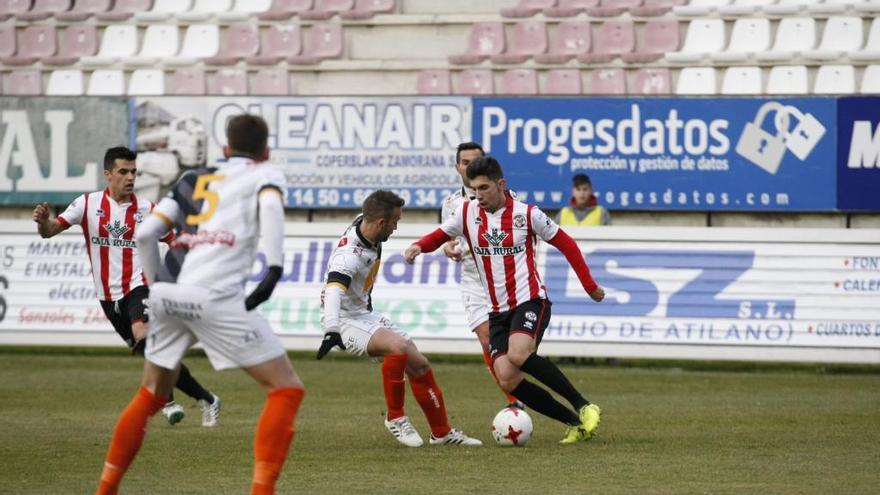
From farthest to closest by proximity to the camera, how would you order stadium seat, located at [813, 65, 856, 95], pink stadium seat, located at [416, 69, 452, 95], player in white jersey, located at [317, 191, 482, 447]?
1. pink stadium seat, located at [416, 69, 452, 95]
2. stadium seat, located at [813, 65, 856, 95]
3. player in white jersey, located at [317, 191, 482, 447]

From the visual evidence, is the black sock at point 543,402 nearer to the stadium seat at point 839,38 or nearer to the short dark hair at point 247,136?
the short dark hair at point 247,136

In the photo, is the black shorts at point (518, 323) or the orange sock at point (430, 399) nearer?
the orange sock at point (430, 399)

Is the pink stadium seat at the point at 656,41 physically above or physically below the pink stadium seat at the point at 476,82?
above

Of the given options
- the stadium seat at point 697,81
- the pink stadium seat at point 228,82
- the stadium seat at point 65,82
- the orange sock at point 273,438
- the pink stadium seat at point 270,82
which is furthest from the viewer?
the stadium seat at point 65,82

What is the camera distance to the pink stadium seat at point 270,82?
24172 millimetres

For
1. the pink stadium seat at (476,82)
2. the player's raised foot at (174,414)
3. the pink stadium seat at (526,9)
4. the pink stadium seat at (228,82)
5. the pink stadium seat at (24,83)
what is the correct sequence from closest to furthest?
the player's raised foot at (174,414) < the pink stadium seat at (476,82) < the pink stadium seat at (526,9) < the pink stadium seat at (228,82) < the pink stadium seat at (24,83)

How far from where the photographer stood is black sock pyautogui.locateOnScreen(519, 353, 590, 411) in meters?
11.3

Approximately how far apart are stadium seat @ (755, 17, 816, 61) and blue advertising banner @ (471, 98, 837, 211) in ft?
4.40

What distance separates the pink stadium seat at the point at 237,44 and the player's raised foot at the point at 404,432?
14383mm

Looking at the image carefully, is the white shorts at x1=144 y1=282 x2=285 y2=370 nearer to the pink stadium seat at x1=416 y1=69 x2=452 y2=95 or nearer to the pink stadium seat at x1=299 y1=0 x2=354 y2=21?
the pink stadium seat at x1=416 y1=69 x2=452 y2=95

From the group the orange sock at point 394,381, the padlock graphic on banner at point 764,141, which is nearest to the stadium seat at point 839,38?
the padlock graphic on banner at point 764,141

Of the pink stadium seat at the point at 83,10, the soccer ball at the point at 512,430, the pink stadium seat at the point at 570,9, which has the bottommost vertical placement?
the soccer ball at the point at 512,430

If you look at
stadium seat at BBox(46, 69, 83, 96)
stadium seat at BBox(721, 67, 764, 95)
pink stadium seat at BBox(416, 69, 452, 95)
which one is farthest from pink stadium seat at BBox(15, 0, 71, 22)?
stadium seat at BBox(721, 67, 764, 95)

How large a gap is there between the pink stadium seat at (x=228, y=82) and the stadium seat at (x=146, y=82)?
875 mm
